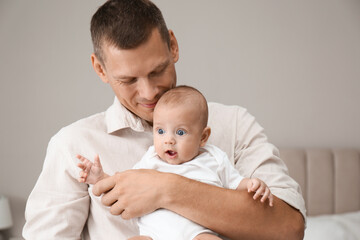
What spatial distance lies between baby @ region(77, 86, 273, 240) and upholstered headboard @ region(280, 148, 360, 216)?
224 cm

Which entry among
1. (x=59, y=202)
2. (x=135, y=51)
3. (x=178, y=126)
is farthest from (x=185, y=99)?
(x=59, y=202)

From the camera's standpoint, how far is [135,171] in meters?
1.21

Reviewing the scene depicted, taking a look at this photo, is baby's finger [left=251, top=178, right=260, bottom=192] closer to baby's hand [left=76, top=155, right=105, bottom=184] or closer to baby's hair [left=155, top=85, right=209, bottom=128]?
baby's hair [left=155, top=85, right=209, bottom=128]

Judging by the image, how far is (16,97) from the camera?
11.4 feet

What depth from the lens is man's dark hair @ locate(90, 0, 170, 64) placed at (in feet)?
4.05

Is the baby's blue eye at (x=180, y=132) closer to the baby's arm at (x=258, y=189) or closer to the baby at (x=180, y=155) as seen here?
the baby at (x=180, y=155)

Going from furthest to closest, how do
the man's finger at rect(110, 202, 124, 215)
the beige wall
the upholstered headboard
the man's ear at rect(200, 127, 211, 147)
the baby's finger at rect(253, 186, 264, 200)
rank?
1. the beige wall
2. the upholstered headboard
3. the man's ear at rect(200, 127, 211, 147)
4. the man's finger at rect(110, 202, 124, 215)
5. the baby's finger at rect(253, 186, 264, 200)

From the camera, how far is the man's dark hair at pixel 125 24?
1233 mm

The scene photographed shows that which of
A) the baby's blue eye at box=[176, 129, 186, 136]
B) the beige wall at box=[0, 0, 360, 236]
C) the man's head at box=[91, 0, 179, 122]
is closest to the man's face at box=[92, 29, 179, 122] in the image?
the man's head at box=[91, 0, 179, 122]

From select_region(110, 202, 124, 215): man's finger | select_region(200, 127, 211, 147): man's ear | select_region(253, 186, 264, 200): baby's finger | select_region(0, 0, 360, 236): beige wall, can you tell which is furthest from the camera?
select_region(0, 0, 360, 236): beige wall

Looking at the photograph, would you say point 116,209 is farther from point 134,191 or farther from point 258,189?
point 258,189

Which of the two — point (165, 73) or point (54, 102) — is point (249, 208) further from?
point (54, 102)

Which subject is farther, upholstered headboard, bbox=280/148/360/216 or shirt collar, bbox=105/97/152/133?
upholstered headboard, bbox=280/148/360/216

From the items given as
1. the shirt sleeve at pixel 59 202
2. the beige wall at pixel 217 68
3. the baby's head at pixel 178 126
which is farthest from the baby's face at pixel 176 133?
the beige wall at pixel 217 68
